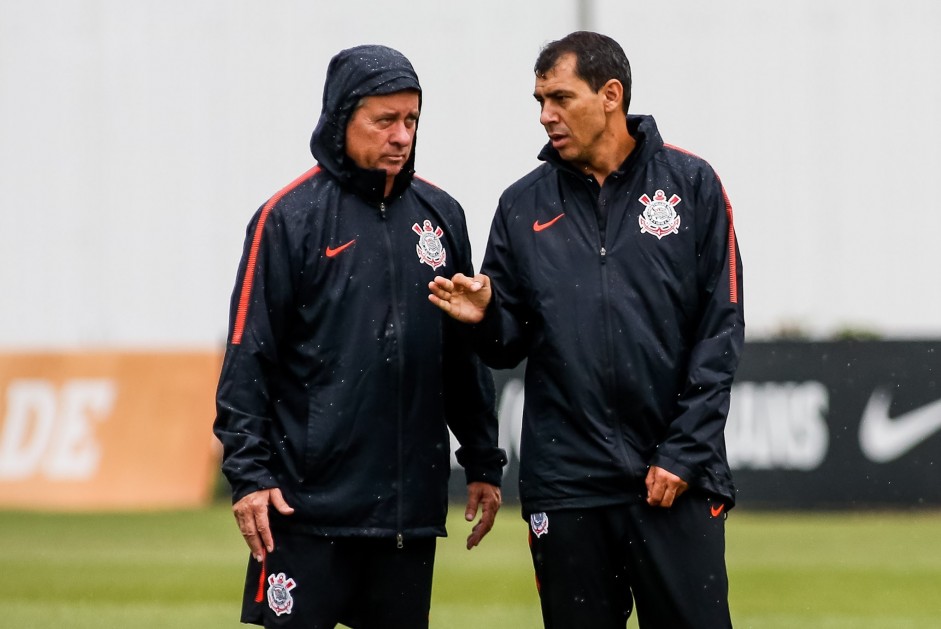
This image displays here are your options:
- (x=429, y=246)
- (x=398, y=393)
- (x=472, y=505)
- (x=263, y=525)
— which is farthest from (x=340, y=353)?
(x=472, y=505)

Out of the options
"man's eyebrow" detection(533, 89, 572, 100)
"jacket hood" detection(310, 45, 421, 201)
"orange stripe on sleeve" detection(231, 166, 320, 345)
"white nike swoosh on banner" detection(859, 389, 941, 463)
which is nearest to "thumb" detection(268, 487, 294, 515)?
"orange stripe on sleeve" detection(231, 166, 320, 345)

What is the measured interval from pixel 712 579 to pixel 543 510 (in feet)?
1.89

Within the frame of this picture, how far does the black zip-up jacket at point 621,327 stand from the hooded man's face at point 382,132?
0.46 m

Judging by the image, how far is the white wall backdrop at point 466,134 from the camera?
18.9 metres

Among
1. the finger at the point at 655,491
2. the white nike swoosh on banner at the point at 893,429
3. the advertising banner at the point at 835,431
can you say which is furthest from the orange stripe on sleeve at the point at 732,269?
the white nike swoosh on banner at the point at 893,429

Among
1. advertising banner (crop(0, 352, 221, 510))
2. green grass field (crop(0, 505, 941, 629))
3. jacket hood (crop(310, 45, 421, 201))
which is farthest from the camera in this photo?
advertising banner (crop(0, 352, 221, 510))

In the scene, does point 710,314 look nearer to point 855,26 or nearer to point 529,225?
point 529,225

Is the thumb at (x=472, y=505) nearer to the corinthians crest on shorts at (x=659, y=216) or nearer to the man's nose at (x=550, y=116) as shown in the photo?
the corinthians crest on shorts at (x=659, y=216)

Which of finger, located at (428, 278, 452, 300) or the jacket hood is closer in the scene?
finger, located at (428, 278, 452, 300)

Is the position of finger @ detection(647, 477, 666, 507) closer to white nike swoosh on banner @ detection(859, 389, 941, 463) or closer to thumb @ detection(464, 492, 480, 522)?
thumb @ detection(464, 492, 480, 522)

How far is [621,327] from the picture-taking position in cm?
506

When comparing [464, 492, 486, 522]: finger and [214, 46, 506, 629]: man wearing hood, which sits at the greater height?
[214, 46, 506, 629]: man wearing hood

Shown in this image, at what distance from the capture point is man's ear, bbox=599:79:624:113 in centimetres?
523

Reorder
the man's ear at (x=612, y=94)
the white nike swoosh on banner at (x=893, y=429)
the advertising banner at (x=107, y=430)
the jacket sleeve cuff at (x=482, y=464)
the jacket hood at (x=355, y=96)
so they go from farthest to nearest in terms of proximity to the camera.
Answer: the advertising banner at (x=107, y=430) < the white nike swoosh on banner at (x=893, y=429) < the jacket sleeve cuff at (x=482, y=464) < the man's ear at (x=612, y=94) < the jacket hood at (x=355, y=96)
